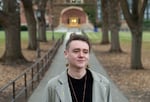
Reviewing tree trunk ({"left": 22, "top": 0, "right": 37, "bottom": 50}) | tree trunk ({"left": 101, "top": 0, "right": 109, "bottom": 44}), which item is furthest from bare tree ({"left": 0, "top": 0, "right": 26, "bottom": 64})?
tree trunk ({"left": 101, "top": 0, "right": 109, "bottom": 44})

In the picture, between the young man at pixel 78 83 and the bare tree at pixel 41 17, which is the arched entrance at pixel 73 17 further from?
the young man at pixel 78 83

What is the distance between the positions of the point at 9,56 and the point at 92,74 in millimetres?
20705

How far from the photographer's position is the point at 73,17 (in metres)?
113

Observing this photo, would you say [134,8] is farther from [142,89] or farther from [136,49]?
[142,89]

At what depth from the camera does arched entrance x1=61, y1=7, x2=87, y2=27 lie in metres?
113

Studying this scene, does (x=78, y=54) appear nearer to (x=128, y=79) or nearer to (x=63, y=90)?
(x=63, y=90)

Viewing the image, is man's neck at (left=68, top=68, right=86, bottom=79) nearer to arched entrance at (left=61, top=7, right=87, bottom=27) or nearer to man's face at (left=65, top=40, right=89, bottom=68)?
man's face at (left=65, top=40, right=89, bottom=68)

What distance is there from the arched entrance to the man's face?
357 feet

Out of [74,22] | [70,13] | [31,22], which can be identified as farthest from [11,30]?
[70,13]

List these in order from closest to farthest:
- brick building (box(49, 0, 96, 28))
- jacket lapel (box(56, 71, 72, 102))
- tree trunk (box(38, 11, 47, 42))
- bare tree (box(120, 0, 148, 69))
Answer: jacket lapel (box(56, 71, 72, 102)), bare tree (box(120, 0, 148, 69)), tree trunk (box(38, 11, 47, 42)), brick building (box(49, 0, 96, 28))

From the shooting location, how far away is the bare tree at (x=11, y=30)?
23.5 metres

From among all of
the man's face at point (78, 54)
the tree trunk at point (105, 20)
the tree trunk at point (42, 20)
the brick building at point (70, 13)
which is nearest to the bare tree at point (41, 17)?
the tree trunk at point (42, 20)

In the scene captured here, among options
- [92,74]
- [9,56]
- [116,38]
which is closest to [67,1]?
[116,38]

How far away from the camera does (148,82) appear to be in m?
16.8
